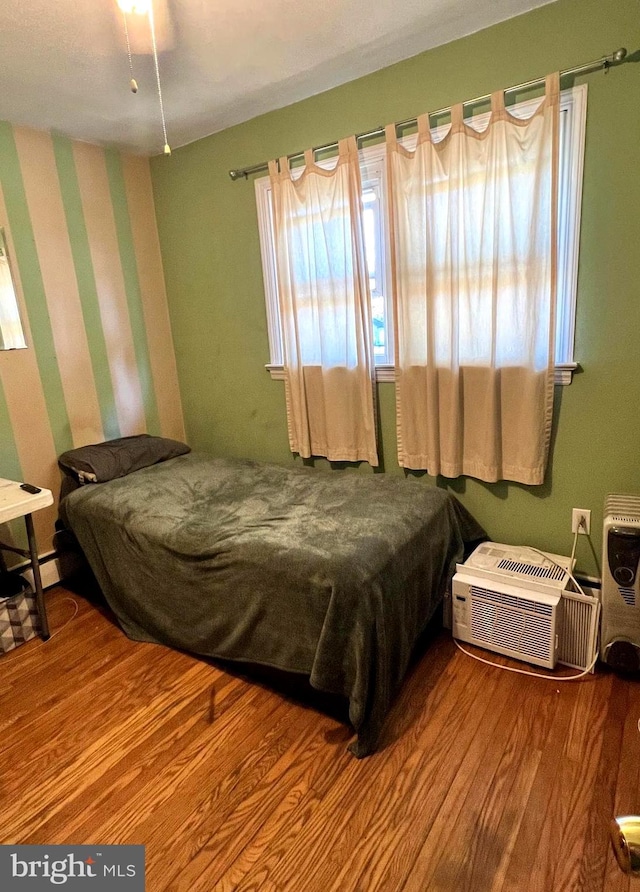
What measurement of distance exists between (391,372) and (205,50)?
1565 millimetres

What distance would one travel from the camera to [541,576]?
1.94 meters

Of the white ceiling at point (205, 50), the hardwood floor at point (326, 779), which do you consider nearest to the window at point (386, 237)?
the white ceiling at point (205, 50)

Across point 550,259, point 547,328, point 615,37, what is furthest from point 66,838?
point 615,37

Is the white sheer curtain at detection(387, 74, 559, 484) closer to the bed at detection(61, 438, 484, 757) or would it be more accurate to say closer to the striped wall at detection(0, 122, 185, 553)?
the bed at detection(61, 438, 484, 757)

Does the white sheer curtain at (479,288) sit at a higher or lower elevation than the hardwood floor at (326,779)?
higher

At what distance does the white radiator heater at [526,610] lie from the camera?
6.11 feet

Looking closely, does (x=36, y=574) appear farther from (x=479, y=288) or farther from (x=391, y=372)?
(x=479, y=288)

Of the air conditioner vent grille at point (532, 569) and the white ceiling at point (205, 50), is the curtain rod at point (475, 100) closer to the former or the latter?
the white ceiling at point (205, 50)

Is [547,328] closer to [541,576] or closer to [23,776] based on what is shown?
[541,576]

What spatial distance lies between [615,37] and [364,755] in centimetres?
261

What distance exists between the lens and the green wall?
1782 mm

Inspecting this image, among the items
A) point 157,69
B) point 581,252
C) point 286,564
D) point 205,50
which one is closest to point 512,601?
point 286,564

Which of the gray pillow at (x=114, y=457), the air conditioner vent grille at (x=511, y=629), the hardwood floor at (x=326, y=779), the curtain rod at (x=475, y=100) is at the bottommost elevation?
the hardwood floor at (x=326, y=779)

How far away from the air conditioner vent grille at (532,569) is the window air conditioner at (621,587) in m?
0.20
